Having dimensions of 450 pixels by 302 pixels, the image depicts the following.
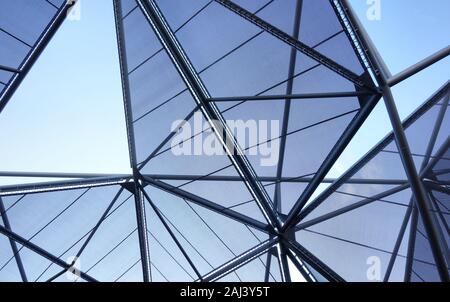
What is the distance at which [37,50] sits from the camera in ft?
66.0

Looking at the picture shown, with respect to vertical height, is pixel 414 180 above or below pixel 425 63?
below

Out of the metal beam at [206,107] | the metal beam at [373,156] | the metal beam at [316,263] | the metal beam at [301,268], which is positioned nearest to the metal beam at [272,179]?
the metal beam at [373,156]

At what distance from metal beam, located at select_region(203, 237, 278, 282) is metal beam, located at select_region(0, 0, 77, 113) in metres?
12.9

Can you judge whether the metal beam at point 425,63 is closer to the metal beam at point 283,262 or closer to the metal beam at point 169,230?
the metal beam at point 283,262

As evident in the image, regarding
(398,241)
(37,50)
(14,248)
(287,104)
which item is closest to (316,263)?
(398,241)

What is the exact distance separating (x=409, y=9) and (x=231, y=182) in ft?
34.6

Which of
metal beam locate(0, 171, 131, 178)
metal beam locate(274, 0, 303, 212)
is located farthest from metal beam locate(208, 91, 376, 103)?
metal beam locate(0, 171, 131, 178)

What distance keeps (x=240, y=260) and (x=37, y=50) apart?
44.6 ft

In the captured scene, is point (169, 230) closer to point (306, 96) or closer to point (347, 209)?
point (347, 209)

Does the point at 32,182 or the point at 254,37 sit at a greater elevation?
the point at 254,37

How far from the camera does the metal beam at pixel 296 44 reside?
17312mm

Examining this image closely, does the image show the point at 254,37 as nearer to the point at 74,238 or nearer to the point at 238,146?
the point at 238,146

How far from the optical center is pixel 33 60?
20203 millimetres
